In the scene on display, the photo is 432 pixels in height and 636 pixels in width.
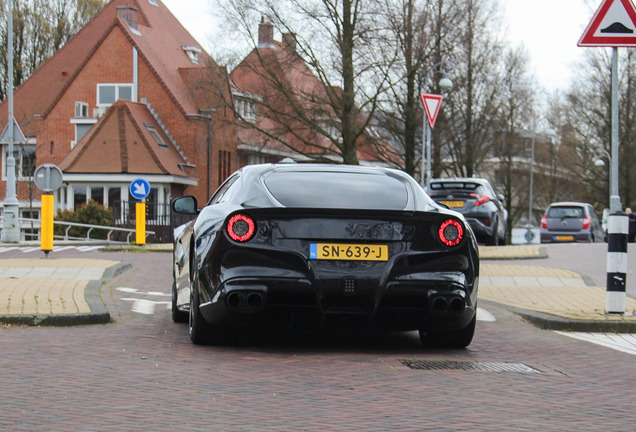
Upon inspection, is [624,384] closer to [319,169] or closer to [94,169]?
[319,169]

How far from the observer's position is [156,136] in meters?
54.8

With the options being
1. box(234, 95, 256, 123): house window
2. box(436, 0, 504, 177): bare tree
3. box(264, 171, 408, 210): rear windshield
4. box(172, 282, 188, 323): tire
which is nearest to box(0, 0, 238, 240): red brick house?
box(234, 95, 256, 123): house window

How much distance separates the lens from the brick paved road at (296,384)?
5289mm

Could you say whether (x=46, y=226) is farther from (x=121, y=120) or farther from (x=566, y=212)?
(x=121, y=120)

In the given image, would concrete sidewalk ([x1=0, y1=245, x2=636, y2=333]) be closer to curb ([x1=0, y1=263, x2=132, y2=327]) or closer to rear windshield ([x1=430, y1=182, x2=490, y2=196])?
curb ([x1=0, y1=263, x2=132, y2=327])

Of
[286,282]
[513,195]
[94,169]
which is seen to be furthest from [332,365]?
[513,195]

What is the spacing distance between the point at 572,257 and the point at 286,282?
53.4ft

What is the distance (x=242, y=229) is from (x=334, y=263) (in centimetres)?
70

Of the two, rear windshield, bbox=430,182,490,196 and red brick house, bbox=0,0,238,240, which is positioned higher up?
red brick house, bbox=0,0,238,240

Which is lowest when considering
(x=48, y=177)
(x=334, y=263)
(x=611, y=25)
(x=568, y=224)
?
(x=568, y=224)

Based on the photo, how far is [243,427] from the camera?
5043mm

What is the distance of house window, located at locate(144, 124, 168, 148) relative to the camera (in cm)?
5438

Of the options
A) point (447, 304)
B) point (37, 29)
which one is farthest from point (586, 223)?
point (37, 29)

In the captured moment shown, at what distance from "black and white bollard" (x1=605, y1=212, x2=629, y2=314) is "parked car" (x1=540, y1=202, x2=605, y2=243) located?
88.8 feet
